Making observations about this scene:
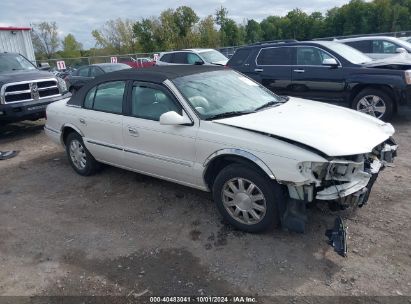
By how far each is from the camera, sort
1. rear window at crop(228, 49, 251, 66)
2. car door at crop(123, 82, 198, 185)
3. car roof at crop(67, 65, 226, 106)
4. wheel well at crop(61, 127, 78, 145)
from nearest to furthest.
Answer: car door at crop(123, 82, 198, 185) < car roof at crop(67, 65, 226, 106) < wheel well at crop(61, 127, 78, 145) < rear window at crop(228, 49, 251, 66)

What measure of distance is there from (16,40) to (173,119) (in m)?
14.2

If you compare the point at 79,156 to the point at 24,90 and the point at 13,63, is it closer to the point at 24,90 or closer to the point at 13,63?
the point at 24,90

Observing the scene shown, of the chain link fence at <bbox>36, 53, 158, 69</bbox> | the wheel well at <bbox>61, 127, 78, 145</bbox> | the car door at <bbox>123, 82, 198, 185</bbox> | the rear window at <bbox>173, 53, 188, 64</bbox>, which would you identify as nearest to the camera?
the car door at <bbox>123, 82, 198, 185</bbox>

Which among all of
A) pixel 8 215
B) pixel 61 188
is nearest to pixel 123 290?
pixel 8 215

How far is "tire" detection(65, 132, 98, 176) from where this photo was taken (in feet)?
18.7

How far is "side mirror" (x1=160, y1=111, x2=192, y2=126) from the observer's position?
157 inches

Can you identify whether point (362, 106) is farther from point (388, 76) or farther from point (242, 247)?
point (242, 247)

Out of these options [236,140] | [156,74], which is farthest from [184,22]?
[236,140]

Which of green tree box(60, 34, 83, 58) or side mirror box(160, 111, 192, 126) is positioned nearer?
side mirror box(160, 111, 192, 126)

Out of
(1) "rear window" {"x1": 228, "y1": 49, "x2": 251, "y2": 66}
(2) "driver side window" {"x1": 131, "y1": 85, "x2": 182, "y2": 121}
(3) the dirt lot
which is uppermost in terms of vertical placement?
Result: (1) "rear window" {"x1": 228, "y1": 49, "x2": 251, "y2": 66}

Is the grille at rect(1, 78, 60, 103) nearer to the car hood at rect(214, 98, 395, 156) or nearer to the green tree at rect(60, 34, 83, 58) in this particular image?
the car hood at rect(214, 98, 395, 156)

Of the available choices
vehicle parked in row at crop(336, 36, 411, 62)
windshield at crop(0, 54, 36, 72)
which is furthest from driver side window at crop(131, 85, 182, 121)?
vehicle parked in row at crop(336, 36, 411, 62)

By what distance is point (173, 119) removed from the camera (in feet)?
13.1

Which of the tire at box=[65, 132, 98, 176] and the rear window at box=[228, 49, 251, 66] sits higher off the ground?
the rear window at box=[228, 49, 251, 66]
